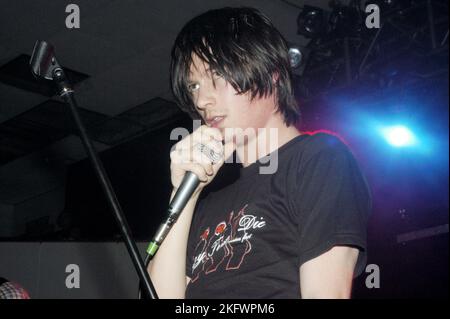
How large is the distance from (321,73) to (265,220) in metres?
3.80

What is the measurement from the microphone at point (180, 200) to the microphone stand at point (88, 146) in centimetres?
13

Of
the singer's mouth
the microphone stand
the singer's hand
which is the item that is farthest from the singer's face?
the microphone stand

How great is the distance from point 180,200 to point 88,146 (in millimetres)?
229

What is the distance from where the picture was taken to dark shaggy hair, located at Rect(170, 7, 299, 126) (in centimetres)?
163

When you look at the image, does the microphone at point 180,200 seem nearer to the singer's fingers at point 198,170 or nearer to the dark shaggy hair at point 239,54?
the singer's fingers at point 198,170

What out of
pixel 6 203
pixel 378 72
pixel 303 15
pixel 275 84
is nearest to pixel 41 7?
pixel 303 15

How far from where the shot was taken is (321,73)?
5039 mm

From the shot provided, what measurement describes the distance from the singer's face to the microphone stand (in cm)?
43

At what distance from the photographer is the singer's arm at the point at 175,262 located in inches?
62.4

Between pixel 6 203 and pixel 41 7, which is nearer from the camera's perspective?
pixel 41 7

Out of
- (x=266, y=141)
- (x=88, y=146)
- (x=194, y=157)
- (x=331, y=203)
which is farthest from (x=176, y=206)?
(x=266, y=141)

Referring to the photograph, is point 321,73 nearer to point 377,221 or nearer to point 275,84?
point 377,221

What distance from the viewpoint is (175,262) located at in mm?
1604

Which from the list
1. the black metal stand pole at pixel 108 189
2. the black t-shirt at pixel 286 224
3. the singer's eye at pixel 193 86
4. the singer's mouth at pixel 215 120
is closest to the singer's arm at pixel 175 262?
the black t-shirt at pixel 286 224
